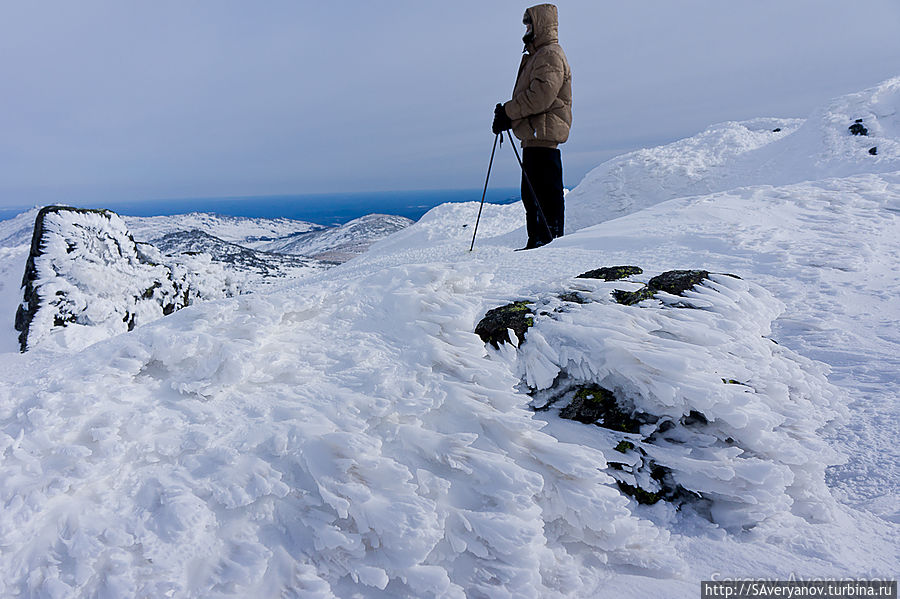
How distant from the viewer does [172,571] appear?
61.6 inches

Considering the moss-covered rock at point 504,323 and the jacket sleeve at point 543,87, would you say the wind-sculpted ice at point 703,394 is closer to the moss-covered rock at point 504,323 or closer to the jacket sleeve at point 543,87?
the moss-covered rock at point 504,323

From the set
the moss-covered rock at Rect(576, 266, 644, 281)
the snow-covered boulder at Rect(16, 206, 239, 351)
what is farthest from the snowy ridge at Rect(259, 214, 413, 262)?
the moss-covered rock at Rect(576, 266, 644, 281)

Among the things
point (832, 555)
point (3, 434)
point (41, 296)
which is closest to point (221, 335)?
point (3, 434)

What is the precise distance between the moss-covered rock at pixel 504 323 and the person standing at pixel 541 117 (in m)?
4.18

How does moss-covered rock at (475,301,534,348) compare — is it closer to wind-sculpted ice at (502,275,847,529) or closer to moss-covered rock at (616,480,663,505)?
wind-sculpted ice at (502,275,847,529)

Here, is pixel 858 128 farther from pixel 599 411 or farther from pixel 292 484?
pixel 292 484

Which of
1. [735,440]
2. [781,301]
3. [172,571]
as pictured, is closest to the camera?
[172,571]

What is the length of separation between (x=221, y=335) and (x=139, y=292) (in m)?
7.41

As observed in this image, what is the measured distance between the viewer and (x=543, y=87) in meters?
6.12

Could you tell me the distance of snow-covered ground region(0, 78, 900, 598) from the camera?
165 cm

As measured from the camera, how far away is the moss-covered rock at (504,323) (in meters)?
2.71

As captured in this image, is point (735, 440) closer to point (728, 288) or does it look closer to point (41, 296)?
point (728, 288)

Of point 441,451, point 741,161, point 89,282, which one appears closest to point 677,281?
point 441,451

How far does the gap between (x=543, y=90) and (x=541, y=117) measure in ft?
1.34
